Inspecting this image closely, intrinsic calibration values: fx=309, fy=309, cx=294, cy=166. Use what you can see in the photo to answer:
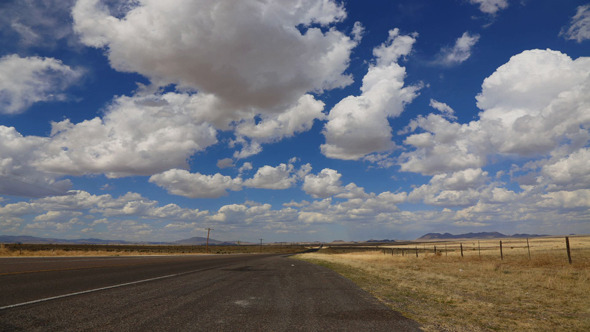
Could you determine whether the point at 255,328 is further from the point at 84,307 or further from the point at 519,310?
the point at 519,310

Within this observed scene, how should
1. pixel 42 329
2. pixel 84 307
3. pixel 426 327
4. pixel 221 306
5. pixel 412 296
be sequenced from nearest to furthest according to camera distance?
pixel 42 329
pixel 426 327
pixel 84 307
pixel 221 306
pixel 412 296

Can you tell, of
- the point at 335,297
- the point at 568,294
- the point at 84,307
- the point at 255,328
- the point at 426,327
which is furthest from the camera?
the point at 568,294

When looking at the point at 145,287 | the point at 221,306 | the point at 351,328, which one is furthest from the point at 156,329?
the point at 145,287

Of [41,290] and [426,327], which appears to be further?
[41,290]

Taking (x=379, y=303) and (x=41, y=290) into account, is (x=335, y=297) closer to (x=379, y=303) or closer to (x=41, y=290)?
(x=379, y=303)

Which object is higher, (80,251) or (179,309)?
(179,309)

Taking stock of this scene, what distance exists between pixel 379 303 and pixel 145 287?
7.89 m

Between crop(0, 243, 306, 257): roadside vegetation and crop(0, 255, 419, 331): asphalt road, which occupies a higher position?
crop(0, 255, 419, 331): asphalt road

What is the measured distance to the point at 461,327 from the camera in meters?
7.00

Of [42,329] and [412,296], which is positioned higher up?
[42,329]

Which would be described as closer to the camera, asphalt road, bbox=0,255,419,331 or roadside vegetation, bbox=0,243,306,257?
asphalt road, bbox=0,255,419,331

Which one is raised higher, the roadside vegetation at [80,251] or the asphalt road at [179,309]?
the asphalt road at [179,309]

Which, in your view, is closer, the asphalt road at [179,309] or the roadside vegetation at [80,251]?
the asphalt road at [179,309]

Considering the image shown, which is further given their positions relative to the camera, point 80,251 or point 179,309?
point 80,251
